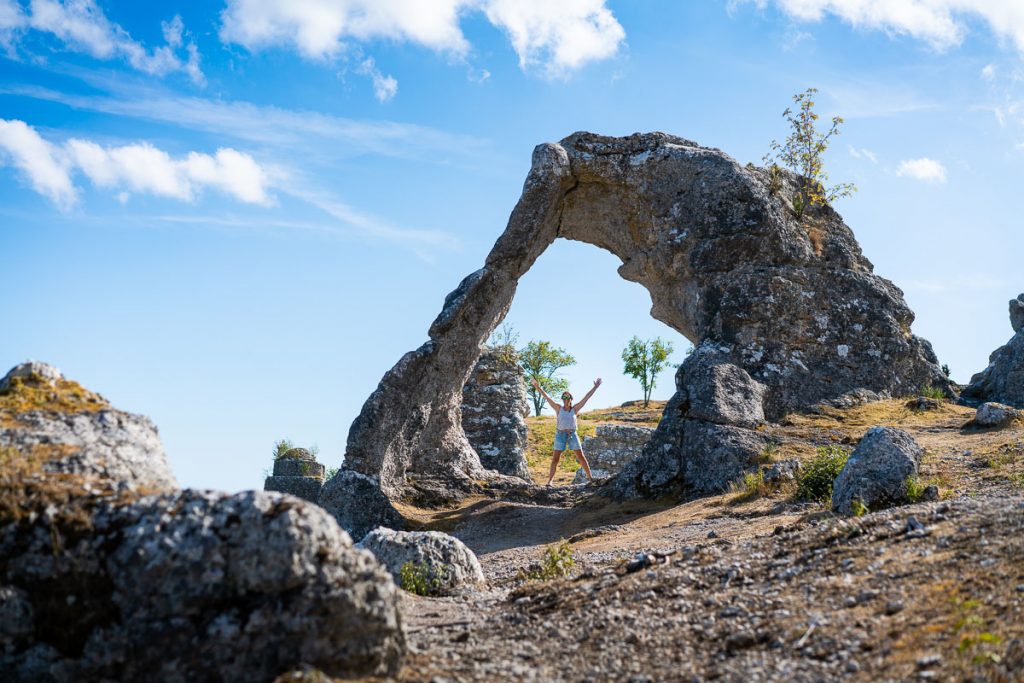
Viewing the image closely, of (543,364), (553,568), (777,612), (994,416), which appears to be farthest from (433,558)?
(543,364)

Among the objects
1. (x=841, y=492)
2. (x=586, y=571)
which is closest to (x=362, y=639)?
(x=586, y=571)

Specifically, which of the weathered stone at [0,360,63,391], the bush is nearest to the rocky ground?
the bush

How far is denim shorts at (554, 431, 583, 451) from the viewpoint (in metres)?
20.6

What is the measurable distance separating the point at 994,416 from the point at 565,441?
8.57m

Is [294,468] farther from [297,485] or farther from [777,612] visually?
[777,612]

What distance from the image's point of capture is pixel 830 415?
60.0 feet

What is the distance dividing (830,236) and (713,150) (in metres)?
3.31

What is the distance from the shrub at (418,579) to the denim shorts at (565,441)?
10.6 meters

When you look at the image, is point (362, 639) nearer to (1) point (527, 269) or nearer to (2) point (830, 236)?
(1) point (527, 269)

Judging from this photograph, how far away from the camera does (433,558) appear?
10.1 metres

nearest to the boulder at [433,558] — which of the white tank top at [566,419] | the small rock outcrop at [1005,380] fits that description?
the white tank top at [566,419]

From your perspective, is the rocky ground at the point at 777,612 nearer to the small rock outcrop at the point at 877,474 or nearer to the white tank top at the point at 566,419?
the small rock outcrop at the point at 877,474

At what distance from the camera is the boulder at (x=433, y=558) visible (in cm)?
995

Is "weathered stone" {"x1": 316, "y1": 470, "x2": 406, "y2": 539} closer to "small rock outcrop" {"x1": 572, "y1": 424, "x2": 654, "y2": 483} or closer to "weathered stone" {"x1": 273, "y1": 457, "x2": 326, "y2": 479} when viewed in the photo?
"weathered stone" {"x1": 273, "y1": 457, "x2": 326, "y2": 479}
